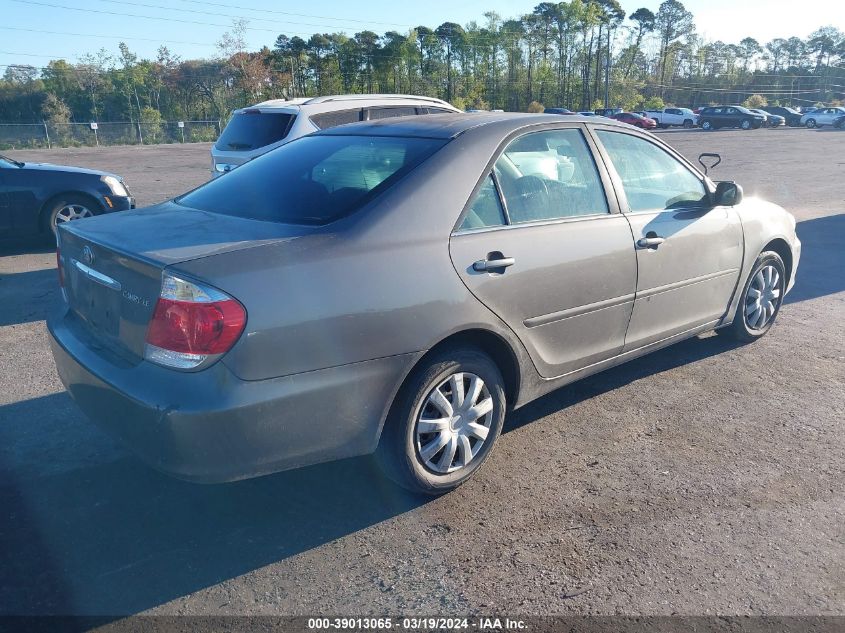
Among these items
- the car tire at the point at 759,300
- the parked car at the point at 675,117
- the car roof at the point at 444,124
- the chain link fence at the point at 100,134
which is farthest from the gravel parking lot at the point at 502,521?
the parked car at the point at 675,117

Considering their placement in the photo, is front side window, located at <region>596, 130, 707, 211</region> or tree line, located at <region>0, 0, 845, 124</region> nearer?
front side window, located at <region>596, 130, 707, 211</region>

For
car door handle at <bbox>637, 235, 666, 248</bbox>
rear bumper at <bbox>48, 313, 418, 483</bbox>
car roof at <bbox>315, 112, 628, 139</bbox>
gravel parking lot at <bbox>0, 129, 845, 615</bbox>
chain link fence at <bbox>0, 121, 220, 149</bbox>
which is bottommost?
chain link fence at <bbox>0, 121, 220, 149</bbox>

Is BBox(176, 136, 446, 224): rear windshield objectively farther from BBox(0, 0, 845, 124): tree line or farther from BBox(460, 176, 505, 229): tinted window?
BBox(0, 0, 845, 124): tree line

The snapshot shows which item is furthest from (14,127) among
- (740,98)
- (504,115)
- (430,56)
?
(740,98)

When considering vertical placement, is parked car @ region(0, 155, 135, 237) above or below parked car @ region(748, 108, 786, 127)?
above

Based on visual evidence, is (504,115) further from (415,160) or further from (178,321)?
(178,321)

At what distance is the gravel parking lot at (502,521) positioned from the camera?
2635 millimetres

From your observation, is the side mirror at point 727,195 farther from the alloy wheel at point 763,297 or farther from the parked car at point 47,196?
the parked car at point 47,196

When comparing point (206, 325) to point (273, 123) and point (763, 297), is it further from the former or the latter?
point (273, 123)

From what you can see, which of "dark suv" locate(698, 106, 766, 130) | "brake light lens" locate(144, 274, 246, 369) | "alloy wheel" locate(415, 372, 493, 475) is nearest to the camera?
"brake light lens" locate(144, 274, 246, 369)

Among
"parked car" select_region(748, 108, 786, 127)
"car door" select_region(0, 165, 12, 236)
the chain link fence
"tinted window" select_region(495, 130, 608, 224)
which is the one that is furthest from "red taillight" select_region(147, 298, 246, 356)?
"parked car" select_region(748, 108, 786, 127)

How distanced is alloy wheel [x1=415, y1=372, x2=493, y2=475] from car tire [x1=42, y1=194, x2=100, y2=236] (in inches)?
266

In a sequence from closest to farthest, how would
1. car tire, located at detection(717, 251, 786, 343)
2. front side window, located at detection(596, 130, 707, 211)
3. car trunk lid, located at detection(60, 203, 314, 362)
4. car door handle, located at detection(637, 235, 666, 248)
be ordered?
car trunk lid, located at detection(60, 203, 314, 362) < car door handle, located at detection(637, 235, 666, 248) < front side window, located at detection(596, 130, 707, 211) < car tire, located at detection(717, 251, 786, 343)

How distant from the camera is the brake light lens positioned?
255 cm
